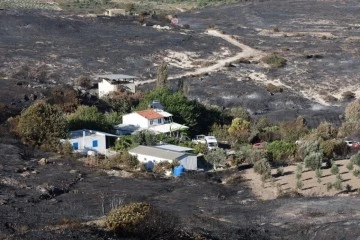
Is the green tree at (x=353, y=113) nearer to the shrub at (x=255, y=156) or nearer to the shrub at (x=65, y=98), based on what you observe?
the shrub at (x=255, y=156)

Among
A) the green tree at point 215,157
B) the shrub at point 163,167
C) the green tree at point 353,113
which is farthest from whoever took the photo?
A: the green tree at point 353,113

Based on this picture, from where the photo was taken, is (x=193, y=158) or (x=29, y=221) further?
(x=193, y=158)

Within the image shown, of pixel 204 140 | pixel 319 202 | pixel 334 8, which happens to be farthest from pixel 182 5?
pixel 319 202

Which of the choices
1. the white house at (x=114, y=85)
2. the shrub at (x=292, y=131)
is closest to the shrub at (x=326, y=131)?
the shrub at (x=292, y=131)

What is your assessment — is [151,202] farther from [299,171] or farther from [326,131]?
[326,131]

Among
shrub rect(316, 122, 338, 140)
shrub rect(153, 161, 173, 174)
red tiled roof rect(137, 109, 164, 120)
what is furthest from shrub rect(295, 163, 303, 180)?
red tiled roof rect(137, 109, 164, 120)

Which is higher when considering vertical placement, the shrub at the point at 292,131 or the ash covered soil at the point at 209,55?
the shrub at the point at 292,131

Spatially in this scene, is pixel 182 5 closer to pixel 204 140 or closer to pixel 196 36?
pixel 196 36
